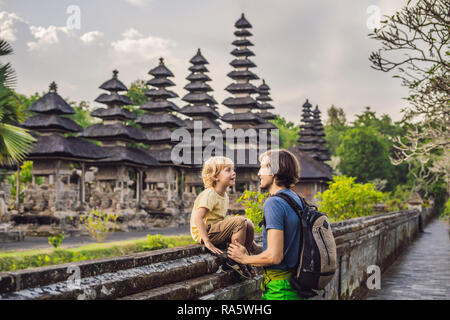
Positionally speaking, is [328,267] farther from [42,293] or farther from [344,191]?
[344,191]

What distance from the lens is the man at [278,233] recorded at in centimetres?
314

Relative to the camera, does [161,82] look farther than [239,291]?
Yes

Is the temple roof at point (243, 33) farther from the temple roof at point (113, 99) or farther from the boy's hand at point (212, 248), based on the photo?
the boy's hand at point (212, 248)

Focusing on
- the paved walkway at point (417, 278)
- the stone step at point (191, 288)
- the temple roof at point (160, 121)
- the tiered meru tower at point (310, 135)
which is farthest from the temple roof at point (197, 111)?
the stone step at point (191, 288)

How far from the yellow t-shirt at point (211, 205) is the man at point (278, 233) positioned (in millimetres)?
623

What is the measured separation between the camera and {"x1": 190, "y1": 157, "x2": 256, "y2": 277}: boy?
4.06 meters

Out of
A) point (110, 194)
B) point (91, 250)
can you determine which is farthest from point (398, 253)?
point (110, 194)

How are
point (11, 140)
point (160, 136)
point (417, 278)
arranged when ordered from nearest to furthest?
point (417, 278) → point (11, 140) → point (160, 136)

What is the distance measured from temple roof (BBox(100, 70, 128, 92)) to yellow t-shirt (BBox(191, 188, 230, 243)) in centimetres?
3113

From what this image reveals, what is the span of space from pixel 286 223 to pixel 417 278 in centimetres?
867

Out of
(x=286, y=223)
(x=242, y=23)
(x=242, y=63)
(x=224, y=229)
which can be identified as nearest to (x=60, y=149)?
(x=242, y=63)

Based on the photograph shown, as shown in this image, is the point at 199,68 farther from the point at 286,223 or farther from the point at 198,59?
the point at 286,223

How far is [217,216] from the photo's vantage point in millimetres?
4227
